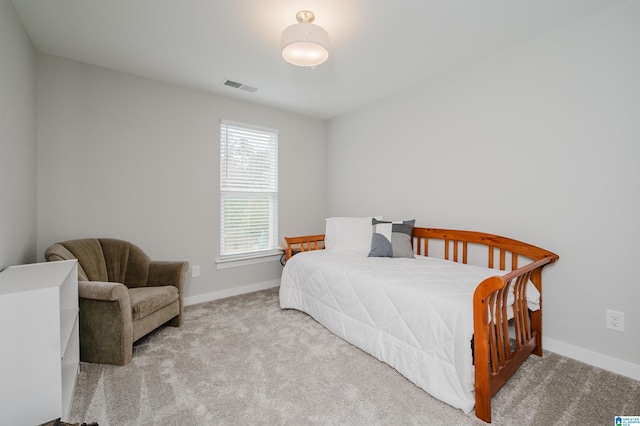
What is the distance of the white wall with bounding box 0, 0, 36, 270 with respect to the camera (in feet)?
5.55

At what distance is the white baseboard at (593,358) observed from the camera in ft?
5.98

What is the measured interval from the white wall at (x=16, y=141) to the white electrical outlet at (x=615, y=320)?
380 cm

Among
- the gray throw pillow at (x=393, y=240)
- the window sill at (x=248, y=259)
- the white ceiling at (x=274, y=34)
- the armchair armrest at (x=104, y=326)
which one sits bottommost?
the armchair armrest at (x=104, y=326)

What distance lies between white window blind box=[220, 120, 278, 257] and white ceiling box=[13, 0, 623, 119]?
73cm

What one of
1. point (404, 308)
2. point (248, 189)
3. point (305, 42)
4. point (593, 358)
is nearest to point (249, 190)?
point (248, 189)

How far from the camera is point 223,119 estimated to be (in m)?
3.37

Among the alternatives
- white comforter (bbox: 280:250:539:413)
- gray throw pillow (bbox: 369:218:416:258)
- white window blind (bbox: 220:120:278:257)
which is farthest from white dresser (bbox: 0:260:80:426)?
gray throw pillow (bbox: 369:218:416:258)

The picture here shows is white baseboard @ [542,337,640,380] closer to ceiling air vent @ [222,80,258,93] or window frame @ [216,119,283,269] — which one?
window frame @ [216,119,283,269]

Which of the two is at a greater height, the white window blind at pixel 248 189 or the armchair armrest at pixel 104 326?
the white window blind at pixel 248 189

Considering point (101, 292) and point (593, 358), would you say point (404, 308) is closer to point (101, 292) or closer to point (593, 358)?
point (593, 358)

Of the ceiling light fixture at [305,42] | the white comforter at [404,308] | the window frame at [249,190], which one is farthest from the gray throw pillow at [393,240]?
the ceiling light fixture at [305,42]

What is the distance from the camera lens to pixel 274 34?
2170mm

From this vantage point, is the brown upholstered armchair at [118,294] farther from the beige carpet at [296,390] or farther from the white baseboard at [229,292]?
the white baseboard at [229,292]

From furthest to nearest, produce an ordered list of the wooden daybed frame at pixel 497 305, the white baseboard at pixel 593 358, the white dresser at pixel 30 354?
the white baseboard at pixel 593 358
the wooden daybed frame at pixel 497 305
the white dresser at pixel 30 354
